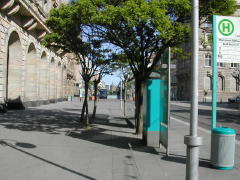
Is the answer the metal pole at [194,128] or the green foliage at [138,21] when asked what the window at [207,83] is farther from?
the metal pole at [194,128]

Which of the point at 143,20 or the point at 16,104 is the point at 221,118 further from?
the point at 16,104

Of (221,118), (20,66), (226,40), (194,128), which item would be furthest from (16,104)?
(194,128)

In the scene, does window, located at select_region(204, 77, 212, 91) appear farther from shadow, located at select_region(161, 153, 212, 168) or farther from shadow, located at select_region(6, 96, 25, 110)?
shadow, located at select_region(161, 153, 212, 168)

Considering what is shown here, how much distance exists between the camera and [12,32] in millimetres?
23281

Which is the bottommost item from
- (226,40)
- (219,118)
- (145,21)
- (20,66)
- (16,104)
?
(219,118)

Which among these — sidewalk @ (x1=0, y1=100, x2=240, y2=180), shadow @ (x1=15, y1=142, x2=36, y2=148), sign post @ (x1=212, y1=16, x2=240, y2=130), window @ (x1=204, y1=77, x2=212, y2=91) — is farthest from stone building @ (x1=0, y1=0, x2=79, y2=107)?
window @ (x1=204, y1=77, x2=212, y2=91)

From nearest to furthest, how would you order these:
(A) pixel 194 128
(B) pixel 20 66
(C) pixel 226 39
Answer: (A) pixel 194 128
(C) pixel 226 39
(B) pixel 20 66

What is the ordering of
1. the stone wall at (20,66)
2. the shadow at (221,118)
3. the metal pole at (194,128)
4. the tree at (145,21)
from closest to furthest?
the metal pole at (194,128) < the tree at (145,21) < the shadow at (221,118) < the stone wall at (20,66)

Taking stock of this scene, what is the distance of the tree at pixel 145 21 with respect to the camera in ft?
33.4

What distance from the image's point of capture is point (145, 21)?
1021 centimetres

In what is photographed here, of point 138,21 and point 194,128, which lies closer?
point 194,128

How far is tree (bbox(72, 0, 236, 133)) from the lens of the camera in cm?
1019

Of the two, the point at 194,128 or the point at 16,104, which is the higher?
the point at 194,128

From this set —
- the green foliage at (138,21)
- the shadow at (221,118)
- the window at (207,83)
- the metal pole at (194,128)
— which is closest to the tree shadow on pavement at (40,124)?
the green foliage at (138,21)
